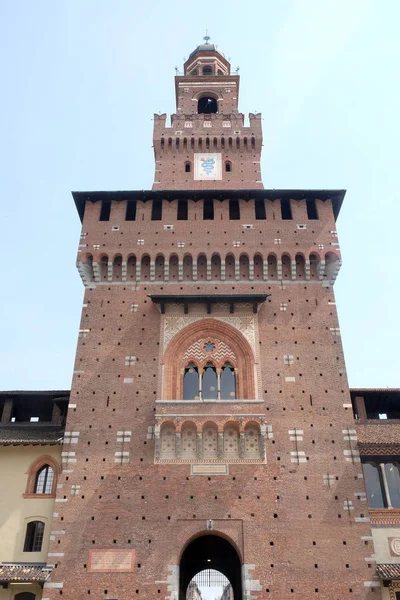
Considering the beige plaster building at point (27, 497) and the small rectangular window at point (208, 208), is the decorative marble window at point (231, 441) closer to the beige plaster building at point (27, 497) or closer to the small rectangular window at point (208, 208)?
the beige plaster building at point (27, 497)

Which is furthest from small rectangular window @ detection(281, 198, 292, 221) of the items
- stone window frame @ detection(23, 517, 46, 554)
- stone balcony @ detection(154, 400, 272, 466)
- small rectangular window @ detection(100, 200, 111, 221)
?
stone window frame @ detection(23, 517, 46, 554)

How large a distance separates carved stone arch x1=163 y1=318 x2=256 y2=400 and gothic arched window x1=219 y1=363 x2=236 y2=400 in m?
0.20

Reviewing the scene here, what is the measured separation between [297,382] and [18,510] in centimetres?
1063

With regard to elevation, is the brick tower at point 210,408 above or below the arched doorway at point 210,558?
above

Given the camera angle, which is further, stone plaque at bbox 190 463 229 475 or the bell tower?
the bell tower

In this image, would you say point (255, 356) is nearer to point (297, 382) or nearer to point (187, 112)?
point (297, 382)

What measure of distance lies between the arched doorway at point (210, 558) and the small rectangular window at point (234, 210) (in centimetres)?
1318

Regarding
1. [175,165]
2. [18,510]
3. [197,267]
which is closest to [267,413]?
[197,267]

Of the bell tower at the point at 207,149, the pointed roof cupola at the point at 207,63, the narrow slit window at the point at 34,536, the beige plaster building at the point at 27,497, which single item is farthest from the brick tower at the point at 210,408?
the pointed roof cupola at the point at 207,63

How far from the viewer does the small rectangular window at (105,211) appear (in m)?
23.4

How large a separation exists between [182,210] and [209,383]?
26.2ft

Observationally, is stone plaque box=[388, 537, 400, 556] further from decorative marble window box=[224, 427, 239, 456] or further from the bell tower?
the bell tower

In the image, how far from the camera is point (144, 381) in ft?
64.3

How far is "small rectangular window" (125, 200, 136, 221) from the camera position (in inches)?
917
